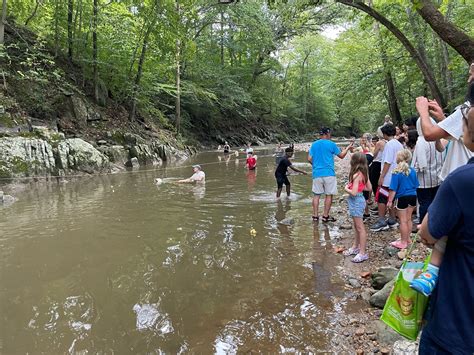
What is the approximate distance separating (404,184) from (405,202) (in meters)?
0.31

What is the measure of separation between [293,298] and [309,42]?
180ft

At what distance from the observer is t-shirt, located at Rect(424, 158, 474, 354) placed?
5.50 feet

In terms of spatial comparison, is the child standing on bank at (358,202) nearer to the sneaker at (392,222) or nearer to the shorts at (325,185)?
the sneaker at (392,222)

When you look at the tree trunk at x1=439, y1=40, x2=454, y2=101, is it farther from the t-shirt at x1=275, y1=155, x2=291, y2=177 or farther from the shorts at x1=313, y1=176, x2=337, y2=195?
the shorts at x1=313, y1=176, x2=337, y2=195

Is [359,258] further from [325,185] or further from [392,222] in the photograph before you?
[325,185]

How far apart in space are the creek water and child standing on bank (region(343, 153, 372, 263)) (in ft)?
1.38

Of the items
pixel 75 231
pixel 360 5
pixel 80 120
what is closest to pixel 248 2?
pixel 80 120

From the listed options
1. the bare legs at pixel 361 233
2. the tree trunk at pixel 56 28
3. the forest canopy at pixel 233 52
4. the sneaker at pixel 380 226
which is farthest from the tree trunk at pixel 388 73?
the tree trunk at pixel 56 28

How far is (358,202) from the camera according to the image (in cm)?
570

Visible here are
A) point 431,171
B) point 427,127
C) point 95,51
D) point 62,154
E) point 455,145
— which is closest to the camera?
point 427,127

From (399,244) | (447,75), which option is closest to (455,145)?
(399,244)

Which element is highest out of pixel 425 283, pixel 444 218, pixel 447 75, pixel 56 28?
pixel 56 28

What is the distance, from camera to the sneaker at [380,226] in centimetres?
702

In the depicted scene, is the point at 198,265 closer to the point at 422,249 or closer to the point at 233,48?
the point at 422,249
